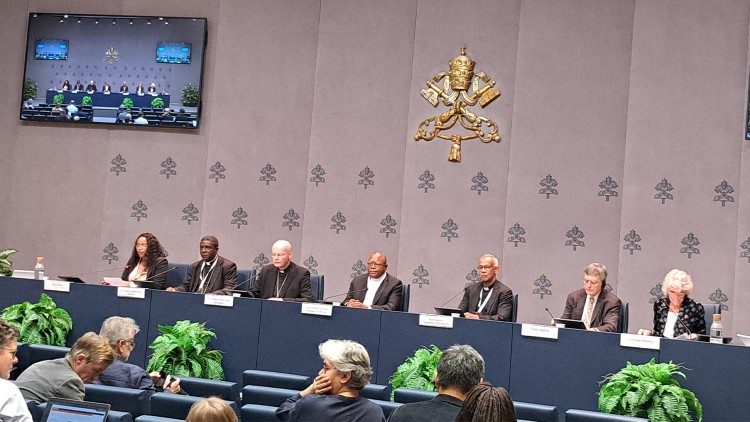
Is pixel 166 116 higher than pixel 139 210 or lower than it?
higher

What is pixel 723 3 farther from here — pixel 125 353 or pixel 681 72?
pixel 125 353

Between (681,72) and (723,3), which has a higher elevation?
(723,3)

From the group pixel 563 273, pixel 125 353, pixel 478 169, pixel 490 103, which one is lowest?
pixel 125 353

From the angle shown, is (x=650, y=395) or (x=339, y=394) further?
(x=650, y=395)

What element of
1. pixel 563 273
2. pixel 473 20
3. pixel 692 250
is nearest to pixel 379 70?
pixel 473 20

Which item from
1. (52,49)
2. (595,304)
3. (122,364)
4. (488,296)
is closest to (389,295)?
(488,296)

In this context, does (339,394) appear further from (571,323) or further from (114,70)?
(114,70)

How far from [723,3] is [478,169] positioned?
2514 millimetres

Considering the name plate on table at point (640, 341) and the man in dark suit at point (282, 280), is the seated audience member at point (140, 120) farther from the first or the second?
the name plate on table at point (640, 341)

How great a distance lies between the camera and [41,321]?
6.88m

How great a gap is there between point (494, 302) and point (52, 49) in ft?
17.7

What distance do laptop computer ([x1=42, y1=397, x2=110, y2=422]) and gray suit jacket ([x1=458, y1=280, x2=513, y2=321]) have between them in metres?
3.99

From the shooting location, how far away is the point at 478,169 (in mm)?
9062

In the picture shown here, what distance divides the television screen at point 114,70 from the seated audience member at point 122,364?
4.59 m
